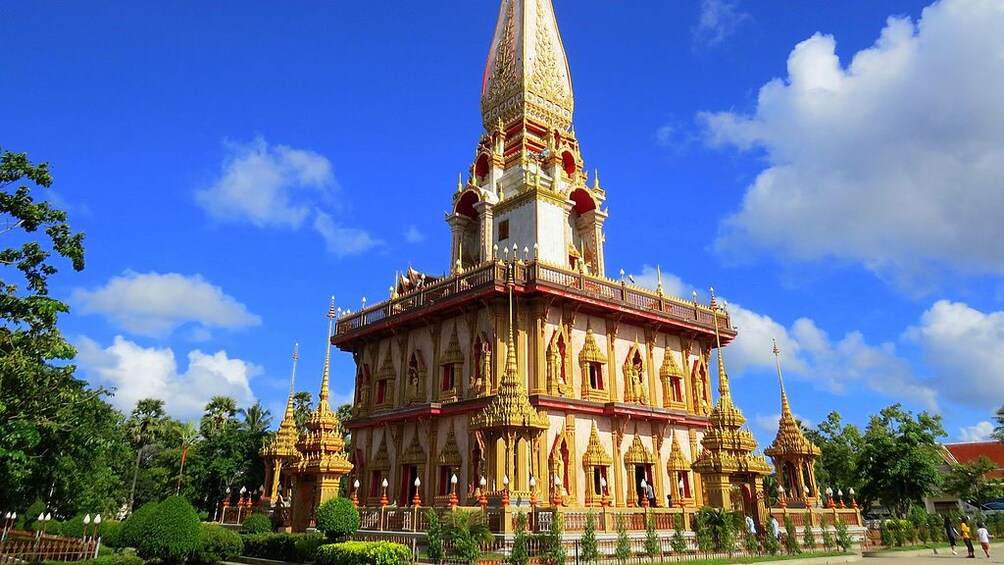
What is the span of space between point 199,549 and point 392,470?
1096cm

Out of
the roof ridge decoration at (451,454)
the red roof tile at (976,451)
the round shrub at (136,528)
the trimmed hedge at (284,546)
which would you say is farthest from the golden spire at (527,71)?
the red roof tile at (976,451)

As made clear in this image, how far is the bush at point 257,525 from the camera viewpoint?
2423 centimetres

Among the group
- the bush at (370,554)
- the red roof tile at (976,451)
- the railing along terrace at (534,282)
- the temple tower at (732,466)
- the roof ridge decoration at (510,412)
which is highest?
the railing along terrace at (534,282)

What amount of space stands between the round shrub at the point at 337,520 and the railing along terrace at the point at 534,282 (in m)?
10.0

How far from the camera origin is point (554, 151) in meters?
34.2

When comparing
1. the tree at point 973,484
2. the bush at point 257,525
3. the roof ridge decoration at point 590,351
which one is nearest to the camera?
the bush at point 257,525

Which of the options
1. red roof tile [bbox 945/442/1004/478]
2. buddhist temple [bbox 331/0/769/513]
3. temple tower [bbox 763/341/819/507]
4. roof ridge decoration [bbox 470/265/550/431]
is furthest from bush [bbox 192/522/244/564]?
red roof tile [bbox 945/442/1004/478]

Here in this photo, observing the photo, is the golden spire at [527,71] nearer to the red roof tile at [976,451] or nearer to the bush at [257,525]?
the bush at [257,525]

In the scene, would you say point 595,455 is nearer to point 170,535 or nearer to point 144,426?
point 170,535

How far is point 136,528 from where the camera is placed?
18.1m

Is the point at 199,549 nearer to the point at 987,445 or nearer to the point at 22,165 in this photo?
the point at 22,165

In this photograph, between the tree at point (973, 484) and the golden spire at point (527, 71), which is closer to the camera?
the golden spire at point (527, 71)

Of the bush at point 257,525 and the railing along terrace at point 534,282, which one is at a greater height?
the railing along terrace at point 534,282

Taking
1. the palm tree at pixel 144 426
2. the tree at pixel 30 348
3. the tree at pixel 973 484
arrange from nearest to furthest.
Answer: the tree at pixel 30 348 → the tree at pixel 973 484 → the palm tree at pixel 144 426
